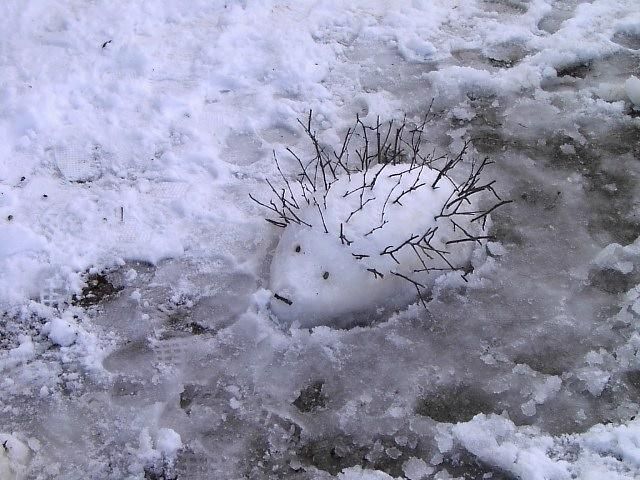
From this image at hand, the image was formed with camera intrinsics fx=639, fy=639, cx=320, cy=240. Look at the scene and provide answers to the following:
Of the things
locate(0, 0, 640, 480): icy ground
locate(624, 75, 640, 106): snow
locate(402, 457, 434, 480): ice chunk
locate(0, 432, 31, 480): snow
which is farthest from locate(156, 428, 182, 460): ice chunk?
locate(624, 75, 640, 106): snow

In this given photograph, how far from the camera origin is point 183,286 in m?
3.49

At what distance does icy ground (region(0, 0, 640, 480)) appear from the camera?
9.50ft

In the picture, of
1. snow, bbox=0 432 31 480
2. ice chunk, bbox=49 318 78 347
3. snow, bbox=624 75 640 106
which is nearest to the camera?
snow, bbox=0 432 31 480

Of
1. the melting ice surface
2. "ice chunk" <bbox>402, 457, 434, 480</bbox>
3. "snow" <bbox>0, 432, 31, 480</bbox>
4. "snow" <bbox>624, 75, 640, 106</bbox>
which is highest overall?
"snow" <bbox>624, 75, 640, 106</bbox>

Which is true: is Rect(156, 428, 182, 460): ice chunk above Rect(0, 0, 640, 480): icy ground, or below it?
below

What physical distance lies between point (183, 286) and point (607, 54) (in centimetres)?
370

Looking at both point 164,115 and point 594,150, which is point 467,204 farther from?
point 164,115

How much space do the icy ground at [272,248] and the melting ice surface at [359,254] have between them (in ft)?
0.41

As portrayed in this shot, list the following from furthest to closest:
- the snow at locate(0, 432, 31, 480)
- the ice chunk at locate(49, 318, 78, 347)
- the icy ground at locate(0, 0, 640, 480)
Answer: the ice chunk at locate(49, 318, 78, 347)
the icy ground at locate(0, 0, 640, 480)
the snow at locate(0, 432, 31, 480)

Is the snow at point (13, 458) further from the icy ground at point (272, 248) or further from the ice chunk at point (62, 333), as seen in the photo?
the ice chunk at point (62, 333)

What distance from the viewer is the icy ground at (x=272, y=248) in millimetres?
2896

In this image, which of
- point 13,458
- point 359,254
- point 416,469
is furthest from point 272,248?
point 13,458

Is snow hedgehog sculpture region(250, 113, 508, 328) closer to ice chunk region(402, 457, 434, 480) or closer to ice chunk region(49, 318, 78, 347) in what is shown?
ice chunk region(402, 457, 434, 480)

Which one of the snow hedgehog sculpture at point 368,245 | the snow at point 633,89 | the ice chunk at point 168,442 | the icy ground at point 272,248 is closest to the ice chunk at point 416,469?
the icy ground at point 272,248
